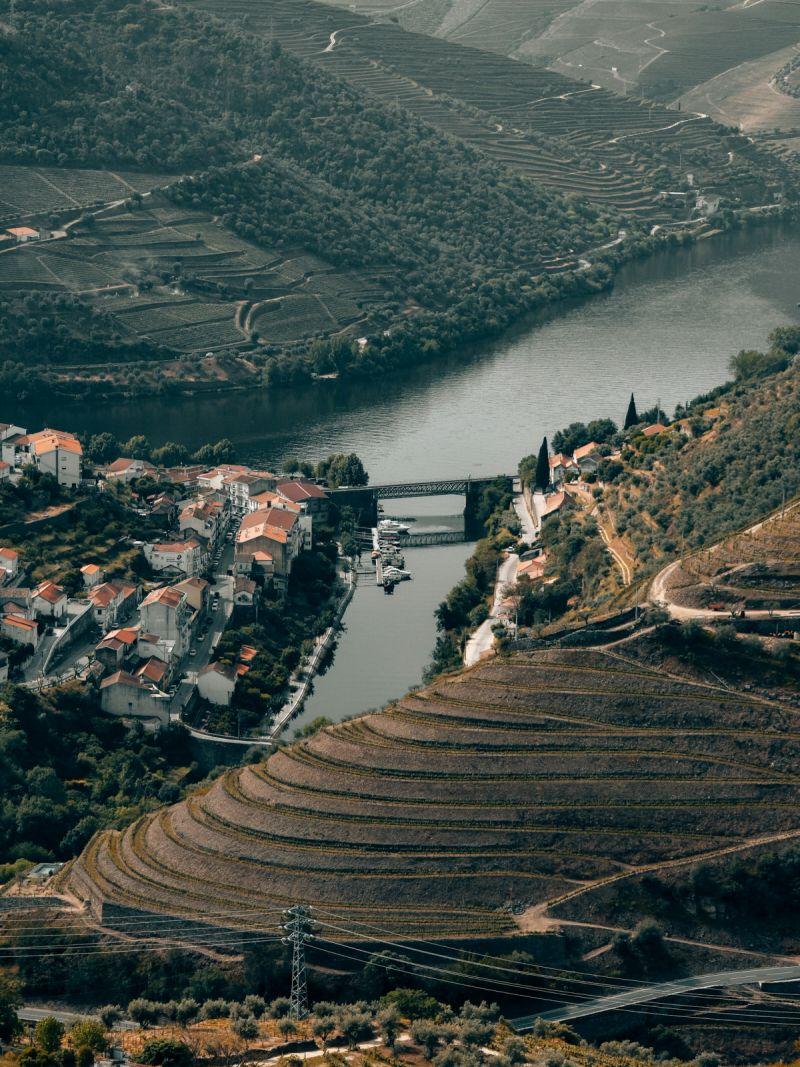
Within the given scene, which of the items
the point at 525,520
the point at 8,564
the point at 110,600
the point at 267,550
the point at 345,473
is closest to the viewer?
the point at 110,600

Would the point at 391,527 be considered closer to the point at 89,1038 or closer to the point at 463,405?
the point at 463,405

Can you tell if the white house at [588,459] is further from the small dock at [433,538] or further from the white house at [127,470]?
the white house at [127,470]

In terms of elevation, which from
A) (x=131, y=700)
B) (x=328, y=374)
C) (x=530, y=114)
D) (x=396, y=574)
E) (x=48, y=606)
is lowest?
(x=131, y=700)

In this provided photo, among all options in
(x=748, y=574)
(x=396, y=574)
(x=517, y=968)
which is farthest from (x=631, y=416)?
(x=517, y=968)

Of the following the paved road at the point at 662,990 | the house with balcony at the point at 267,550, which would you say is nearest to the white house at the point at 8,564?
the house with balcony at the point at 267,550

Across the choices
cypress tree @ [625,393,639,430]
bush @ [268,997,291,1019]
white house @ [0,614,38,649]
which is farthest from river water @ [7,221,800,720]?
bush @ [268,997,291,1019]

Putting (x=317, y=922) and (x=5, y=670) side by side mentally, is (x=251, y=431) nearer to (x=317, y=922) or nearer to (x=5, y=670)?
(x=5, y=670)
